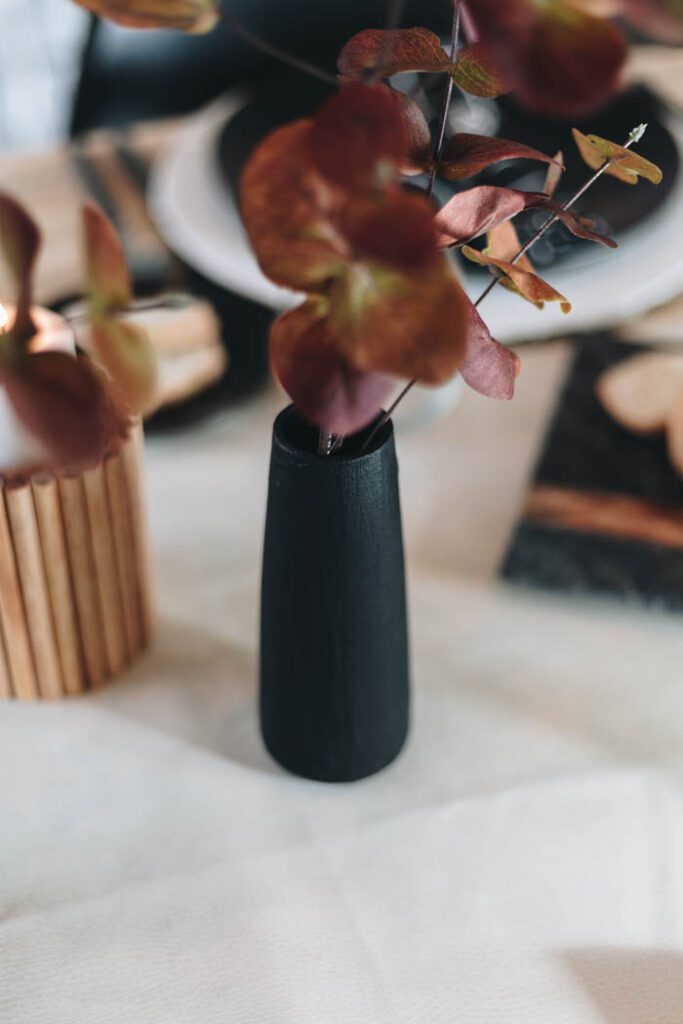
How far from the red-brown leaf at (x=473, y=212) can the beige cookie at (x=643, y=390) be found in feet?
0.97

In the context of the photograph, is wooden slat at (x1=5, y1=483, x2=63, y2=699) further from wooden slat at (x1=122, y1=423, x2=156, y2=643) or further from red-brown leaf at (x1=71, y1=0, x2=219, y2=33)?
red-brown leaf at (x1=71, y1=0, x2=219, y2=33)

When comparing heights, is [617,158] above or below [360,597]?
above

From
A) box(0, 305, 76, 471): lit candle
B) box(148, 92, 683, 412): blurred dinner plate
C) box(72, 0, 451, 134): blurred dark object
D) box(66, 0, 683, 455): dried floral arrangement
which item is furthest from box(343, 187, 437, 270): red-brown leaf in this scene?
box(72, 0, 451, 134): blurred dark object

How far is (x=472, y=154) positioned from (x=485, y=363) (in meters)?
0.06

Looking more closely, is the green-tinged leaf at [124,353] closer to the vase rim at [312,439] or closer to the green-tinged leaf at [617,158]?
the vase rim at [312,439]

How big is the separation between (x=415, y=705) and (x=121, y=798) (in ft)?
0.45

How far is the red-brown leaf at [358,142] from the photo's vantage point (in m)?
0.24

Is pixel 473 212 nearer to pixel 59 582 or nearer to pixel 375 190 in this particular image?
pixel 375 190

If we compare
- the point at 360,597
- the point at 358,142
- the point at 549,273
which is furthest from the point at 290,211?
the point at 549,273

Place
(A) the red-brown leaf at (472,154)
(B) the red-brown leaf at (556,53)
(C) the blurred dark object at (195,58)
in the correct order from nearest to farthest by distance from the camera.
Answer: (B) the red-brown leaf at (556,53), (A) the red-brown leaf at (472,154), (C) the blurred dark object at (195,58)

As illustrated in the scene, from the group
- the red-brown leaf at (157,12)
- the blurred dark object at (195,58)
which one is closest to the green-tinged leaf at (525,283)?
the red-brown leaf at (157,12)

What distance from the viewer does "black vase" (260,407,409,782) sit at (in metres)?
0.37

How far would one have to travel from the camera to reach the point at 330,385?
0.91 ft

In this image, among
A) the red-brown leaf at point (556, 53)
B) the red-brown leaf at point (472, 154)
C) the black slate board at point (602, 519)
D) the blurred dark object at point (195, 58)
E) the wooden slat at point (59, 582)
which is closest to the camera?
the red-brown leaf at point (556, 53)
